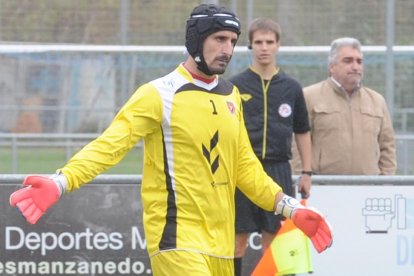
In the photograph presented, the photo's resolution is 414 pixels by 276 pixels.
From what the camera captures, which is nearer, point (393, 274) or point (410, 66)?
point (393, 274)

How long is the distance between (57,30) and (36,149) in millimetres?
2245

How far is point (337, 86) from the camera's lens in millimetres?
9500

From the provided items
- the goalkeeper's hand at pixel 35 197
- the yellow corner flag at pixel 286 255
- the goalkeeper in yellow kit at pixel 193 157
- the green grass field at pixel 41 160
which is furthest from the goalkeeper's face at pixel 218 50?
the green grass field at pixel 41 160

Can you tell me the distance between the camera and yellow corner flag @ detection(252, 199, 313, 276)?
8859mm

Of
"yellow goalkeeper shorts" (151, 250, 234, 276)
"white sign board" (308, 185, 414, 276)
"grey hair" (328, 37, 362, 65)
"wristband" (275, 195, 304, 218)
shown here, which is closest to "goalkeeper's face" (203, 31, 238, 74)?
"wristband" (275, 195, 304, 218)

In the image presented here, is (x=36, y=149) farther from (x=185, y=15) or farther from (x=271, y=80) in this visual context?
(x=271, y=80)

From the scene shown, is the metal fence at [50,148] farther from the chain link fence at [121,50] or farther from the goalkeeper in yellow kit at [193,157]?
the goalkeeper in yellow kit at [193,157]

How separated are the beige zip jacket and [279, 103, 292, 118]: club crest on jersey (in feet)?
1.91

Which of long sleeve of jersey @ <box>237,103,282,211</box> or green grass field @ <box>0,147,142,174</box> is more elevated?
long sleeve of jersey @ <box>237,103,282,211</box>

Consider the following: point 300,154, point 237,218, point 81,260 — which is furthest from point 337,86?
point 81,260

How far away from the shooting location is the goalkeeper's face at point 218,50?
21.3 ft

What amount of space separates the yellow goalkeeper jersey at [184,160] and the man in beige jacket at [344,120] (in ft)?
9.61

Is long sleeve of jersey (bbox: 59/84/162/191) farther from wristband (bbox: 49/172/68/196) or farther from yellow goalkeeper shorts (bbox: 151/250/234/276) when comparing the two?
yellow goalkeeper shorts (bbox: 151/250/234/276)

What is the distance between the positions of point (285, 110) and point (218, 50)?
2450 millimetres
